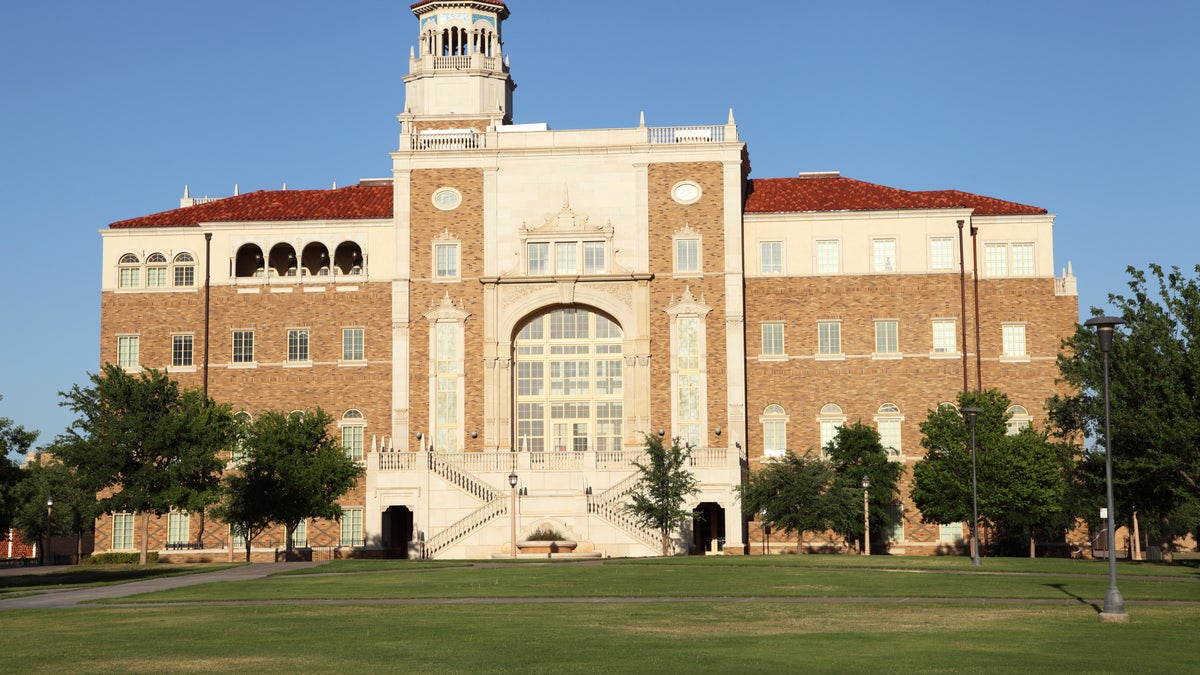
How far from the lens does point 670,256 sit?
7250 cm

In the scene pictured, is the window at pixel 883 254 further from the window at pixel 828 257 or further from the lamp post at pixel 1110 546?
the lamp post at pixel 1110 546

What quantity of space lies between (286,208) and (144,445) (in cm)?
1951

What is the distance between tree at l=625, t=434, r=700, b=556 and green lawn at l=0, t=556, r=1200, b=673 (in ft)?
54.3

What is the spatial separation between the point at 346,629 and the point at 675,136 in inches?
1936

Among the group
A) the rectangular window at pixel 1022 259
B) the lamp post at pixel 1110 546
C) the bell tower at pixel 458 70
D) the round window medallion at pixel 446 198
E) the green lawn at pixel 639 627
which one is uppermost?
the bell tower at pixel 458 70

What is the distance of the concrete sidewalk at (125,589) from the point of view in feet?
119

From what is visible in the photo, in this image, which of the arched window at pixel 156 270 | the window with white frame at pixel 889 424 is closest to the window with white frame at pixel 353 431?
the arched window at pixel 156 270

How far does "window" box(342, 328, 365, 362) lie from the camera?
7456cm

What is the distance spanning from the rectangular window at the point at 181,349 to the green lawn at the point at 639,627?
116 feet

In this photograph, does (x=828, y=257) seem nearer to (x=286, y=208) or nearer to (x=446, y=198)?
(x=446, y=198)

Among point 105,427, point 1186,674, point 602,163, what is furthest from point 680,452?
point 1186,674

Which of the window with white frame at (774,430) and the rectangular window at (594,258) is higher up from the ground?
the rectangular window at (594,258)

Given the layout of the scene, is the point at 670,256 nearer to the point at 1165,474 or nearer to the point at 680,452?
the point at 680,452

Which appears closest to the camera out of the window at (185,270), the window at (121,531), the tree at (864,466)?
the tree at (864,466)
